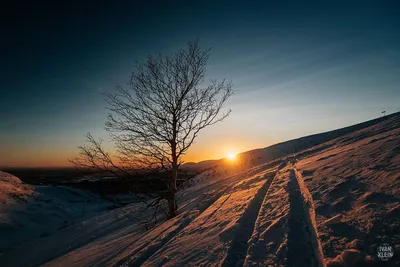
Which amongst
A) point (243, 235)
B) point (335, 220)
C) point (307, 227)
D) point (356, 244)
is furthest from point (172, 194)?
point (356, 244)

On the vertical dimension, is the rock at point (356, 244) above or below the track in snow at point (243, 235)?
above

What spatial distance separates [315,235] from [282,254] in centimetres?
60

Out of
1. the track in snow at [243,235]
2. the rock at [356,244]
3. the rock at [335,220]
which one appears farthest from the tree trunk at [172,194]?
the rock at [356,244]

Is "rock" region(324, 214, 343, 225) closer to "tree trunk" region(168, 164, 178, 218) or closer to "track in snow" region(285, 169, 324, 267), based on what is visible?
"track in snow" region(285, 169, 324, 267)

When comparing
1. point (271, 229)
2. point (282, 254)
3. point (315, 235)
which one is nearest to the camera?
point (282, 254)

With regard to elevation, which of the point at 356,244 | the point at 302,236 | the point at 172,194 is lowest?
the point at 172,194

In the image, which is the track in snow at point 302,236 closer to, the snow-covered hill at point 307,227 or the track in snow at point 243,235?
the snow-covered hill at point 307,227

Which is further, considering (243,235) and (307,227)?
(243,235)

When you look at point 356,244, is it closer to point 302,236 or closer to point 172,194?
point 302,236

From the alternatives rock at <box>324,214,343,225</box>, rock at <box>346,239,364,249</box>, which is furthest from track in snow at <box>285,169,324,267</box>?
rock at <box>346,239,364,249</box>

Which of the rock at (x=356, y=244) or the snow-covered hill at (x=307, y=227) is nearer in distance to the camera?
the rock at (x=356, y=244)

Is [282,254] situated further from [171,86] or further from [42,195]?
[42,195]

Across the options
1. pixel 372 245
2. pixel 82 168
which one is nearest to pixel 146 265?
pixel 372 245

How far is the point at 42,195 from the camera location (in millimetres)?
20656
